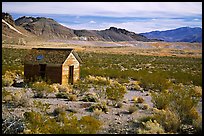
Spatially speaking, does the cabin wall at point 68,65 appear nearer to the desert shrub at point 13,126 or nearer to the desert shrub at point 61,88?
the desert shrub at point 61,88

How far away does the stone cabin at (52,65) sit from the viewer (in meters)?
20.5

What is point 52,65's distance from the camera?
2055 cm

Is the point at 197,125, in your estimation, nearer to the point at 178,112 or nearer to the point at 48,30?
the point at 178,112

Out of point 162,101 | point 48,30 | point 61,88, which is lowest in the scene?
point 162,101

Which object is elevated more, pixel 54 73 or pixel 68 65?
pixel 68 65

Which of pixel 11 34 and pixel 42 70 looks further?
pixel 11 34

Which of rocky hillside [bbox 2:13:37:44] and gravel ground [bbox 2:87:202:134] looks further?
rocky hillside [bbox 2:13:37:44]

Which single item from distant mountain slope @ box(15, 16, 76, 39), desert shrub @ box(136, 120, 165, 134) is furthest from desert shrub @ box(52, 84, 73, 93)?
distant mountain slope @ box(15, 16, 76, 39)

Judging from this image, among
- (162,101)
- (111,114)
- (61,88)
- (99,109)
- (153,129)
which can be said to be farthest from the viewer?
(61,88)

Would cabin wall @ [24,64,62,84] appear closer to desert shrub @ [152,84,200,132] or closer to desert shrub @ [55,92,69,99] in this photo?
desert shrub @ [55,92,69,99]

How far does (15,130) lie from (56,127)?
1.42 metres

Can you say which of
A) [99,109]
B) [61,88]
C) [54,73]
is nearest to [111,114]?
[99,109]

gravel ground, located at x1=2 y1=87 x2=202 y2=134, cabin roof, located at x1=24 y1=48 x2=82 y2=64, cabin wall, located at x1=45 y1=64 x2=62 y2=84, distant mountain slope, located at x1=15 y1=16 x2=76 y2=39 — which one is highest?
distant mountain slope, located at x1=15 y1=16 x2=76 y2=39

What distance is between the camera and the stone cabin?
809 inches
